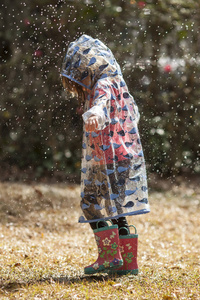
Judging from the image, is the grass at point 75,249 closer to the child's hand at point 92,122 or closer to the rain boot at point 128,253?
the rain boot at point 128,253

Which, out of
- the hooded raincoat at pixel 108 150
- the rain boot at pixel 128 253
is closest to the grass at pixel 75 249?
the rain boot at pixel 128 253

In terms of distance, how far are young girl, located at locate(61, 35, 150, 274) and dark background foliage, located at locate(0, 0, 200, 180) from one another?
305 centimetres

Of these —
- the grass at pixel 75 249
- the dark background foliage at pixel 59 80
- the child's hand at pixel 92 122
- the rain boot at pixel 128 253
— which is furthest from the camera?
the dark background foliage at pixel 59 80

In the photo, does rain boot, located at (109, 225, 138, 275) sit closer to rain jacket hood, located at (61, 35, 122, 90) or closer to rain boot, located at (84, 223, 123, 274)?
rain boot, located at (84, 223, 123, 274)

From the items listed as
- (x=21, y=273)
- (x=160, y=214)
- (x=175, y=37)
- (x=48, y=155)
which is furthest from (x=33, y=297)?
(x=175, y=37)

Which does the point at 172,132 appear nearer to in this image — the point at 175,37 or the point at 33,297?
the point at 175,37

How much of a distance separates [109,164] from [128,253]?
52 cm

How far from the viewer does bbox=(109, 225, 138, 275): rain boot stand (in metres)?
2.48

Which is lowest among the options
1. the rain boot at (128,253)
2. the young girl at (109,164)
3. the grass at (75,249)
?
the grass at (75,249)

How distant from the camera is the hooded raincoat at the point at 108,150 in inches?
92.7

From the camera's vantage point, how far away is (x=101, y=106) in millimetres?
2174

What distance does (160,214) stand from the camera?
5.08 m

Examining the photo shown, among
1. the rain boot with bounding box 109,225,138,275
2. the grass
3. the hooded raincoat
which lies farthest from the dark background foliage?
the rain boot with bounding box 109,225,138,275

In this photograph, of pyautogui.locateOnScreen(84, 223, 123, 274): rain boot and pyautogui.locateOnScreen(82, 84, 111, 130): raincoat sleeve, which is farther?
pyautogui.locateOnScreen(84, 223, 123, 274): rain boot
